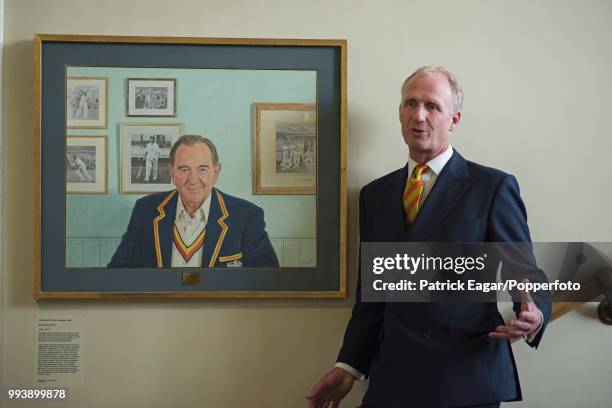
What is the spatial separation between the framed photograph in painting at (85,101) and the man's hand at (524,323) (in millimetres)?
1229

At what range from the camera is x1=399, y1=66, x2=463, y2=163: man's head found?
5.26ft

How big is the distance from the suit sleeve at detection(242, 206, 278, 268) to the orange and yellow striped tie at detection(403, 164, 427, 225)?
43 centimetres

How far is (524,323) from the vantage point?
139 cm

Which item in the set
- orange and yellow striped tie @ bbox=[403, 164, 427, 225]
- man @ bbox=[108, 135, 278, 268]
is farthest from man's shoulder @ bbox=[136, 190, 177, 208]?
orange and yellow striped tie @ bbox=[403, 164, 427, 225]

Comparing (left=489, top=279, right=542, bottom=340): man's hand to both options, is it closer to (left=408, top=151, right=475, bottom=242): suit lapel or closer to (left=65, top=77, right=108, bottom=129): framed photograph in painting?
(left=408, top=151, right=475, bottom=242): suit lapel

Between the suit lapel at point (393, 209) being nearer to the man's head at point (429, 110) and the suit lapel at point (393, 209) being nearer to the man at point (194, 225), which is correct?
the man's head at point (429, 110)

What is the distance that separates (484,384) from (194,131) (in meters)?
1.04

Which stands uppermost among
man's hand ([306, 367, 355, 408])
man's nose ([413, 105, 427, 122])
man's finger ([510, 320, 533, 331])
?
man's nose ([413, 105, 427, 122])

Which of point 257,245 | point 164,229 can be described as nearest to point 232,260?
point 257,245

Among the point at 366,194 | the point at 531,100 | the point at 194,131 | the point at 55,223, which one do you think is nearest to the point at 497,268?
the point at 366,194

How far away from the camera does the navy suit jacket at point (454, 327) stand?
4.88 ft

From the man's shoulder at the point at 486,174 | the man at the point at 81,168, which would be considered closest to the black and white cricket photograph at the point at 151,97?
the man at the point at 81,168

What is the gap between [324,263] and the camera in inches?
72.1

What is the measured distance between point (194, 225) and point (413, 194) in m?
0.64
